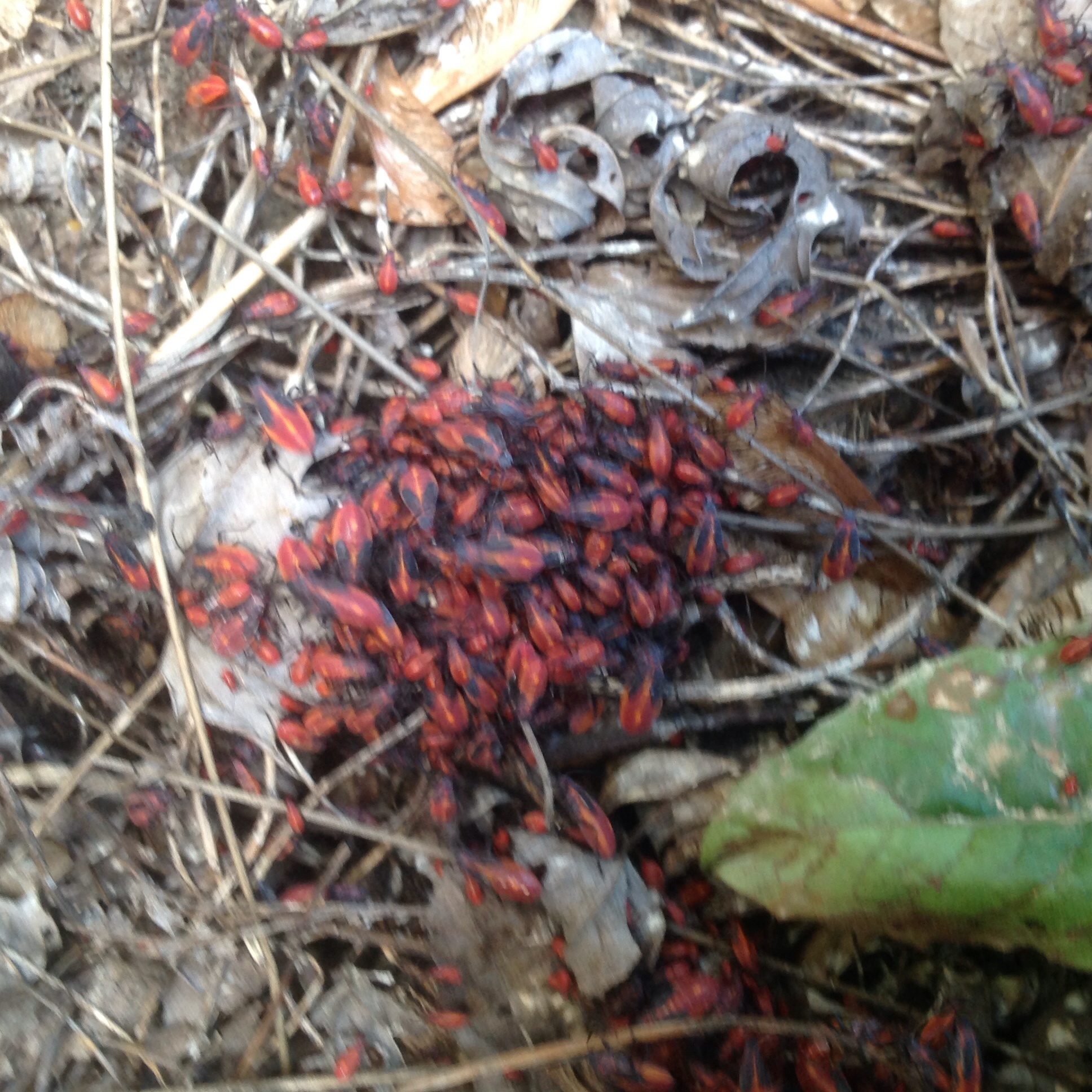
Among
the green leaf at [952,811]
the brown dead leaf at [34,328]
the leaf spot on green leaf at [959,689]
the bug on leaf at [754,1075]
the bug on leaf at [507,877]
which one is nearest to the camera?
the green leaf at [952,811]

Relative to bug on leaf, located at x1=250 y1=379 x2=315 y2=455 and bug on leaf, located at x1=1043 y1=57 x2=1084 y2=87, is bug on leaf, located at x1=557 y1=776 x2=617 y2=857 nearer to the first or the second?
bug on leaf, located at x1=250 y1=379 x2=315 y2=455

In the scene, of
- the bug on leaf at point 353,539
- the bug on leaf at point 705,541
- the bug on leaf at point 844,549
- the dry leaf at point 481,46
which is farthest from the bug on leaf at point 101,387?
the bug on leaf at point 844,549

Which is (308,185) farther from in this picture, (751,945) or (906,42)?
(751,945)

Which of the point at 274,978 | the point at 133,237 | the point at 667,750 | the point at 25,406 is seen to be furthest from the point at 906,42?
the point at 274,978

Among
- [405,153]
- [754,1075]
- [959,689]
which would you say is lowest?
[754,1075]

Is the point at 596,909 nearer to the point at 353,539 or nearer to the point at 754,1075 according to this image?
the point at 754,1075

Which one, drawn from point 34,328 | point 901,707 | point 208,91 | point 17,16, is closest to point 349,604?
point 34,328

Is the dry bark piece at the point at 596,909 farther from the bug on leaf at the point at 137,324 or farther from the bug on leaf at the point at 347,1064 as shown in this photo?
the bug on leaf at the point at 137,324

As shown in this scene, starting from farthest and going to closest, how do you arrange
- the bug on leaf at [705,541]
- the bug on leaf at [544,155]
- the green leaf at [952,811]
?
the bug on leaf at [544,155]
the bug on leaf at [705,541]
the green leaf at [952,811]
